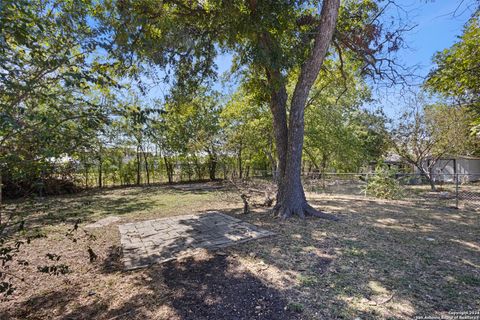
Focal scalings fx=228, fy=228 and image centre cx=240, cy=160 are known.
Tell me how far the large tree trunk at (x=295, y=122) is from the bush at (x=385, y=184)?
14.5 feet

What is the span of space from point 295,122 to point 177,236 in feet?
10.5

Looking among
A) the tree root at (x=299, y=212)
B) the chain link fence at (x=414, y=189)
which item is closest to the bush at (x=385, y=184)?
the chain link fence at (x=414, y=189)

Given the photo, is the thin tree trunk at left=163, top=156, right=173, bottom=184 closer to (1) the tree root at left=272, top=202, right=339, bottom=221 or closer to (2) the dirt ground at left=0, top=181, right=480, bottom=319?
(2) the dirt ground at left=0, top=181, right=480, bottom=319

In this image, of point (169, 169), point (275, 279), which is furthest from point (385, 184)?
point (169, 169)

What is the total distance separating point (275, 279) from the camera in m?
2.55

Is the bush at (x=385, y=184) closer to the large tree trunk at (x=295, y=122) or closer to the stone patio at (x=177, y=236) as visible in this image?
the large tree trunk at (x=295, y=122)

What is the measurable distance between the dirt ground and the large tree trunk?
90cm

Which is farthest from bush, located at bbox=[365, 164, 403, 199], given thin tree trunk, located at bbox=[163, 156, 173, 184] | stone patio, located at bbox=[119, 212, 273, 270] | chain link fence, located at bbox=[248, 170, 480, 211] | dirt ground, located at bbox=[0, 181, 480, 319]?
thin tree trunk, located at bbox=[163, 156, 173, 184]

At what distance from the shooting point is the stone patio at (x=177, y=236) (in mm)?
3346

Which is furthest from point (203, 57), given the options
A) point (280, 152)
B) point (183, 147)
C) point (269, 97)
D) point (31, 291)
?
point (183, 147)

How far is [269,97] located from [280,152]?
1.45 metres

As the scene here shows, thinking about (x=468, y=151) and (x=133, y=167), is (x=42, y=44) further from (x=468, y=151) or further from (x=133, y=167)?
(x=468, y=151)

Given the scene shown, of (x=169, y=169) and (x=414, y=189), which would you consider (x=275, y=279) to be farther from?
(x=414, y=189)

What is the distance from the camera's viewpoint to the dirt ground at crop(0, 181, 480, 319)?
81.2 inches
